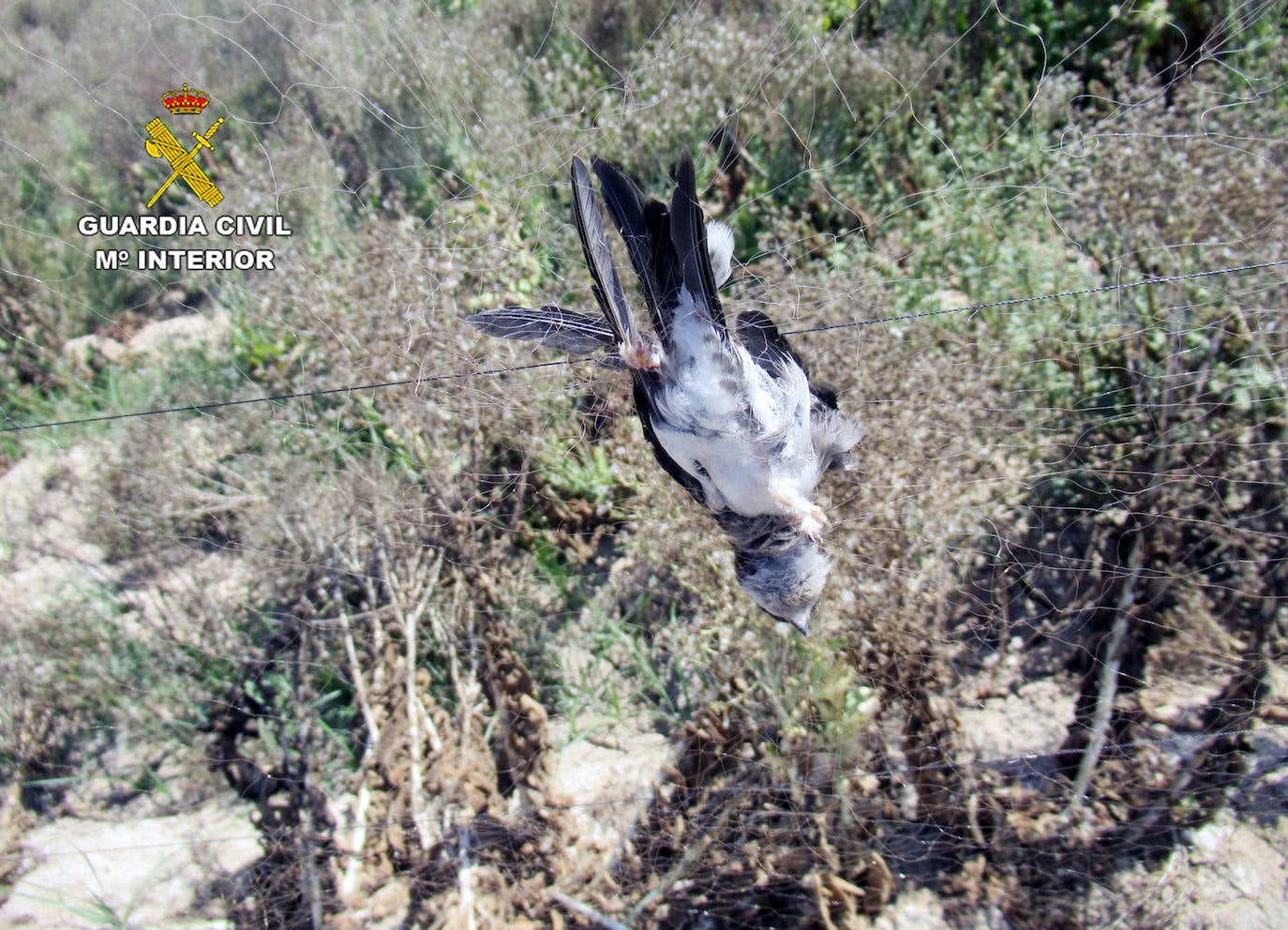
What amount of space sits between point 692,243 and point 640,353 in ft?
0.71

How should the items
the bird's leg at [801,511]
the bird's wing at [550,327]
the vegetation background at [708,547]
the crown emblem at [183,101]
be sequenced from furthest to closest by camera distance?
1. the crown emblem at [183,101]
2. the vegetation background at [708,547]
3. the bird's leg at [801,511]
4. the bird's wing at [550,327]

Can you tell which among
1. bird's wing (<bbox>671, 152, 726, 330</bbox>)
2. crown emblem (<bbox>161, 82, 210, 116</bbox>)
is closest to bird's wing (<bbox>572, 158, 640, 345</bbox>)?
bird's wing (<bbox>671, 152, 726, 330</bbox>)

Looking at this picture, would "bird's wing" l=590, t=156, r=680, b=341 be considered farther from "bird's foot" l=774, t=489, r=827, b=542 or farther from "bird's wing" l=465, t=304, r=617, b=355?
"bird's foot" l=774, t=489, r=827, b=542

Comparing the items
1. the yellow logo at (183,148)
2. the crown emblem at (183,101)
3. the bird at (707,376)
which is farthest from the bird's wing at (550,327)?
the crown emblem at (183,101)

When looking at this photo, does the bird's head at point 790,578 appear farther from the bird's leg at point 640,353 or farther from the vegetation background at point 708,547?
the bird's leg at point 640,353

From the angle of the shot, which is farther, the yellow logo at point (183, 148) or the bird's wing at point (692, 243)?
the yellow logo at point (183, 148)

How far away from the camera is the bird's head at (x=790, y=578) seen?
5.48 feet

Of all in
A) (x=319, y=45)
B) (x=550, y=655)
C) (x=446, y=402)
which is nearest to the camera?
(x=446, y=402)

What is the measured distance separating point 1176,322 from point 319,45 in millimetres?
3096

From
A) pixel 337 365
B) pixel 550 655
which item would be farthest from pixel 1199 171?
pixel 337 365

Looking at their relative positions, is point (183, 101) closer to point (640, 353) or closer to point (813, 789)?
point (640, 353)

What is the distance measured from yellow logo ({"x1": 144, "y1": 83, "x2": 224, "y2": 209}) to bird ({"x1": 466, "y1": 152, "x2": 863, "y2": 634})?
2.47 metres

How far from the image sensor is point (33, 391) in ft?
11.5

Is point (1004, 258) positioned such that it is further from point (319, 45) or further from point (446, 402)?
point (319, 45)
